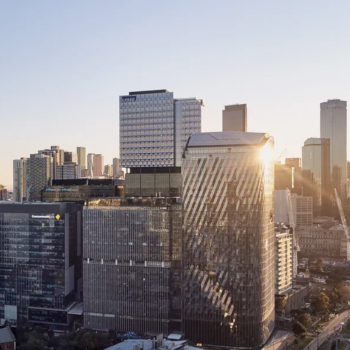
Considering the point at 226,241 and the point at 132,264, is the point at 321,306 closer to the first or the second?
the point at 226,241

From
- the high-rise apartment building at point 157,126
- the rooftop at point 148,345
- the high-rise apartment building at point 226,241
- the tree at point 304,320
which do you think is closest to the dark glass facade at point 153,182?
the high-rise apartment building at point 157,126

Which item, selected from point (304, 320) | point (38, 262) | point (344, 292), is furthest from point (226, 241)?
point (344, 292)

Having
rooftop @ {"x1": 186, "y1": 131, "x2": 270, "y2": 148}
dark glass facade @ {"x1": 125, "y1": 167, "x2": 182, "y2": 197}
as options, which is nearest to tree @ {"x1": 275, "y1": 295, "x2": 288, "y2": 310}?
dark glass facade @ {"x1": 125, "y1": 167, "x2": 182, "y2": 197}

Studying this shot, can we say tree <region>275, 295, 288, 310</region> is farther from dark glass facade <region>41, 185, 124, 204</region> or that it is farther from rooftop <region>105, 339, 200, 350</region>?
dark glass facade <region>41, 185, 124, 204</region>

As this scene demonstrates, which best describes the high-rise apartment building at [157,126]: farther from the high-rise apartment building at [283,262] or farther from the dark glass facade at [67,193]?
the high-rise apartment building at [283,262]

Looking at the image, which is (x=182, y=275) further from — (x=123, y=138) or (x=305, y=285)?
(x=305, y=285)

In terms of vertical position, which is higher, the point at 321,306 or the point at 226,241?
the point at 226,241

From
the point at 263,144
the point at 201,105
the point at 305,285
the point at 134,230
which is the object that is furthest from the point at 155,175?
the point at 305,285

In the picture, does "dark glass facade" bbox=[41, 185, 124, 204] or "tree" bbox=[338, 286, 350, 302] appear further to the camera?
"dark glass facade" bbox=[41, 185, 124, 204]
